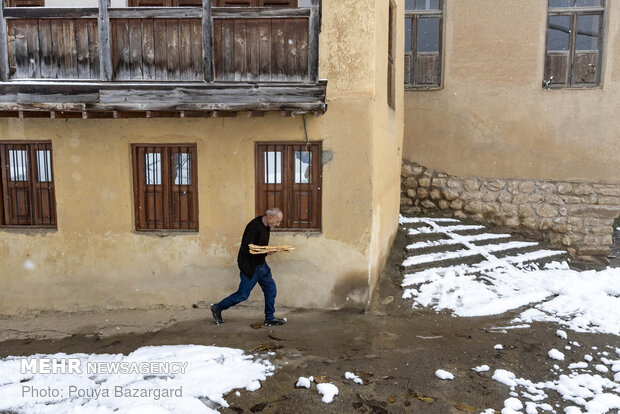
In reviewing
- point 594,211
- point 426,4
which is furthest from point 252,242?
point 594,211

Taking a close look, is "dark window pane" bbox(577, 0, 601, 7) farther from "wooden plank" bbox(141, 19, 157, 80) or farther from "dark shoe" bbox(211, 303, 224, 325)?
"dark shoe" bbox(211, 303, 224, 325)

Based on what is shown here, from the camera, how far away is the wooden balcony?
6.06m

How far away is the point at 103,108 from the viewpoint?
600 centimetres

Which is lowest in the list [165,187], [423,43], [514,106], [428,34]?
[165,187]

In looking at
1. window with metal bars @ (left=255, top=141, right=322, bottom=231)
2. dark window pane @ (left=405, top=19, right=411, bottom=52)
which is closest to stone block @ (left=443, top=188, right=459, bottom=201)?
dark window pane @ (left=405, top=19, right=411, bottom=52)

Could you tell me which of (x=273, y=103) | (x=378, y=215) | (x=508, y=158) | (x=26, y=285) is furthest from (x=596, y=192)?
(x=26, y=285)

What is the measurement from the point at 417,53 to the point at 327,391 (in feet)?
28.6

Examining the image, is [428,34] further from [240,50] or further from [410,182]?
[240,50]

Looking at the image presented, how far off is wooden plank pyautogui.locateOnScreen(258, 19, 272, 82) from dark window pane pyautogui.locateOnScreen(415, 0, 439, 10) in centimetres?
583

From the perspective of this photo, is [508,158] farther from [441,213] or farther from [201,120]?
[201,120]

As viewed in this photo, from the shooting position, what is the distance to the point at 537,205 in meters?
10.1

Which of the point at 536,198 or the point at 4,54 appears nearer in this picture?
the point at 4,54

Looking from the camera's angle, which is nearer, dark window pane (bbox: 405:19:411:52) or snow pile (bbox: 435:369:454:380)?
snow pile (bbox: 435:369:454:380)

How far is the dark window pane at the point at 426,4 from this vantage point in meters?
10.5
